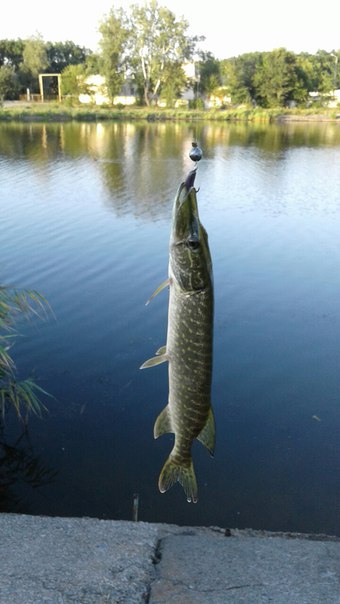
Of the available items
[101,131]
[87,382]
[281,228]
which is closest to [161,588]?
[87,382]

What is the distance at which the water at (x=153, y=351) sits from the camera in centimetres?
658

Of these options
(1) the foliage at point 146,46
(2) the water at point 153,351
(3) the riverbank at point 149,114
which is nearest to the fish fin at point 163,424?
(2) the water at point 153,351

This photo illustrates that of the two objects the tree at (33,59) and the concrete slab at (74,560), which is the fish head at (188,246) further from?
the tree at (33,59)

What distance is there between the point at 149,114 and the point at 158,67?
11984mm

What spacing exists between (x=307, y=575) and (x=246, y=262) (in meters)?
11.4

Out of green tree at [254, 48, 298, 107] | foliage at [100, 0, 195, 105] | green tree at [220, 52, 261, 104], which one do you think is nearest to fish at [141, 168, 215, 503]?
foliage at [100, 0, 195, 105]

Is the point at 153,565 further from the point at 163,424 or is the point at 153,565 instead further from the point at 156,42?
the point at 156,42

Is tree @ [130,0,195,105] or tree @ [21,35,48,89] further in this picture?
tree @ [21,35,48,89]

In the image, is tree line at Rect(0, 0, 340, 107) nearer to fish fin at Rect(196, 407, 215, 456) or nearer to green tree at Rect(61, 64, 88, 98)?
green tree at Rect(61, 64, 88, 98)

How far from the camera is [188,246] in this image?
2703 millimetres

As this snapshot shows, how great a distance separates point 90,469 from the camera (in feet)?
22.9

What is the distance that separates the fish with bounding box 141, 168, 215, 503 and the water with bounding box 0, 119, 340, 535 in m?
3.16

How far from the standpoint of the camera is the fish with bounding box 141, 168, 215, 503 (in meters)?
2.65

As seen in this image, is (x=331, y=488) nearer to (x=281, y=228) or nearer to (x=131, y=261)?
(x=131, y=261)
